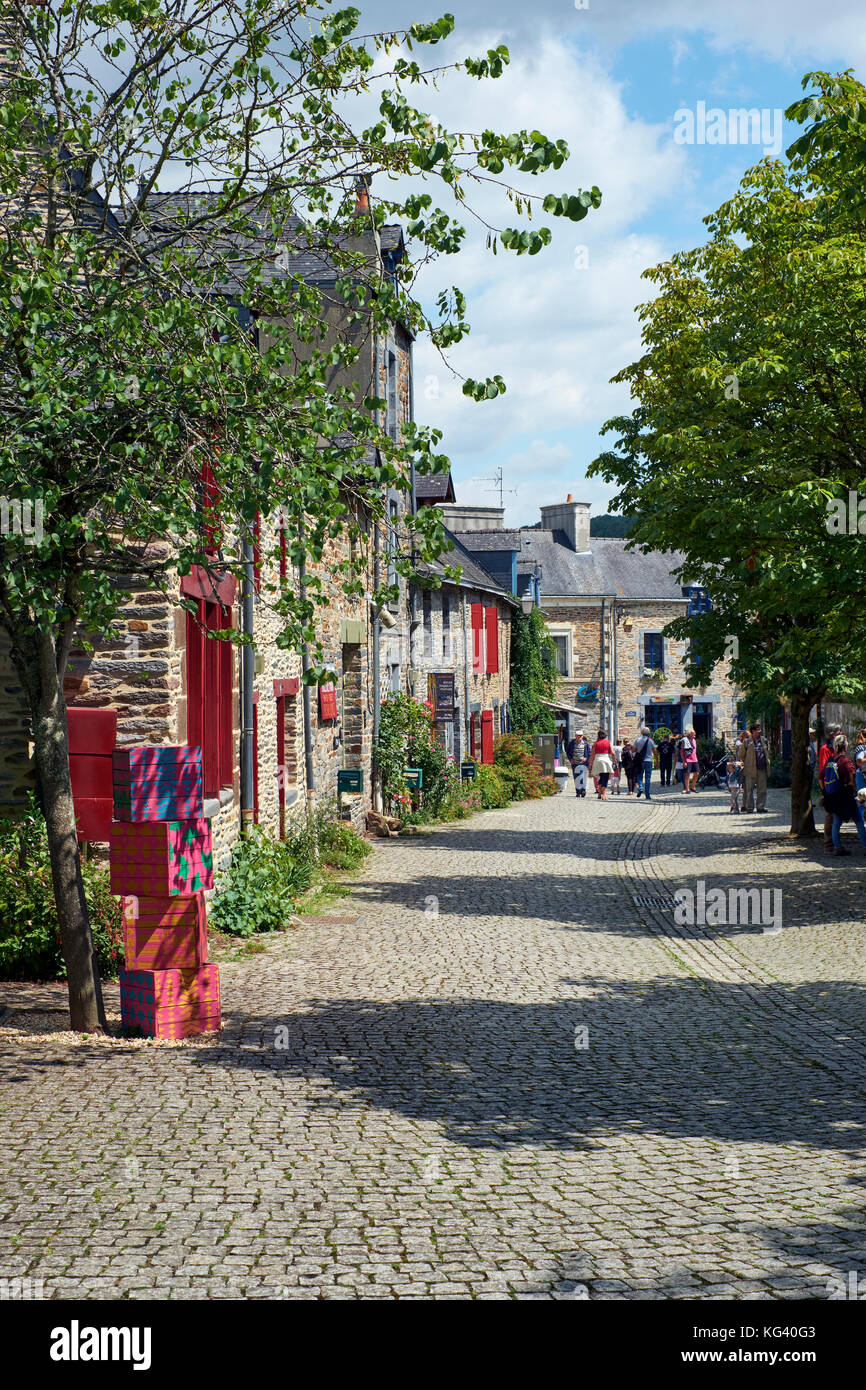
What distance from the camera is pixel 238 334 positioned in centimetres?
596

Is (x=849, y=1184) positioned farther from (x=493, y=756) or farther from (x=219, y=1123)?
(x=493, y=756)

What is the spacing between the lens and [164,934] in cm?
687

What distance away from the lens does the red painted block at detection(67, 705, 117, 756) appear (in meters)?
8.62

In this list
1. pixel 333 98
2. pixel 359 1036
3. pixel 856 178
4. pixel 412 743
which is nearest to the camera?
pixel 333 98

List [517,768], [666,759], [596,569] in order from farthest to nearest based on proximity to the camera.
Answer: [596,569] → [666,759] → [517,768]

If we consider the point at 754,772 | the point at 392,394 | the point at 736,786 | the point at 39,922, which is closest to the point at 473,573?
the point at 736,786

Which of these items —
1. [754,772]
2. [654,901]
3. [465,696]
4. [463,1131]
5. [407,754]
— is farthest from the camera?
[465,696]

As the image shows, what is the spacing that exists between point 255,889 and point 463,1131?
5407mm

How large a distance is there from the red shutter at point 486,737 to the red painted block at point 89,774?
20655 mm

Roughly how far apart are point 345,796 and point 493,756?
12.4 m

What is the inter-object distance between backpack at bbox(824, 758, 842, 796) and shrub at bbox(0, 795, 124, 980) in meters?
10.7

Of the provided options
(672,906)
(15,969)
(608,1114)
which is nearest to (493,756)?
(672,906)

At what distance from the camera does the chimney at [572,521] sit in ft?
157

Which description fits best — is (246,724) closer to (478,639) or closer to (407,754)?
(407,754)
